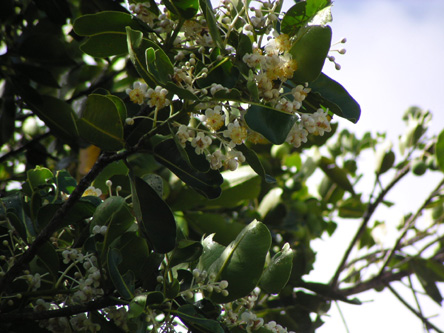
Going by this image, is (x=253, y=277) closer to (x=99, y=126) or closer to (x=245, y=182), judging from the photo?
(x=99, y=126)

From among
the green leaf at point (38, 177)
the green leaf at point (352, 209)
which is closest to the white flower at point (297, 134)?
the green leaf at point (38, 177)

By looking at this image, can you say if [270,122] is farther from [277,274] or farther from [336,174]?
[336,174]

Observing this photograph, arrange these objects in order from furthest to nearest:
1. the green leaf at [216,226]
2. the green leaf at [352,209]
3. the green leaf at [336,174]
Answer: the green leaf at [352,209]
the green leaf at [336,174]
the green leaf at [216,226]

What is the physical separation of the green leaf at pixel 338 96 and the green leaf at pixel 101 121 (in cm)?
34

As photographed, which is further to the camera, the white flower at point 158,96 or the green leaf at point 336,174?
the green leaf at point 336,174

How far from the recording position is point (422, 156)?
235 cm

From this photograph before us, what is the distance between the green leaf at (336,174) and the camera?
2432 mm

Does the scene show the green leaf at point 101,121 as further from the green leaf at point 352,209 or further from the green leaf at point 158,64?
the green leaf at point 352,209

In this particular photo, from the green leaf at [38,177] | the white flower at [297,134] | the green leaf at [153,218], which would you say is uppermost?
the white flower at [297,134]

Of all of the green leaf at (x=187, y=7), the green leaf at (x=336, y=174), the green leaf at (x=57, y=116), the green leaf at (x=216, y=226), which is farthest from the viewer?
the green leaf at (x=336, y=174)

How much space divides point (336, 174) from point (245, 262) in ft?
5.29

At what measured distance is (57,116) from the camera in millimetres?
1454

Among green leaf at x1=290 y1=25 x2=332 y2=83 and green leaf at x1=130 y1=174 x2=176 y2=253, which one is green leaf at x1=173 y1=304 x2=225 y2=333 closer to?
green leaf at x1=130 y1=174 x2=176 y2=253

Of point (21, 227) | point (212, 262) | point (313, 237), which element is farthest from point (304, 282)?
point (21, 227)
